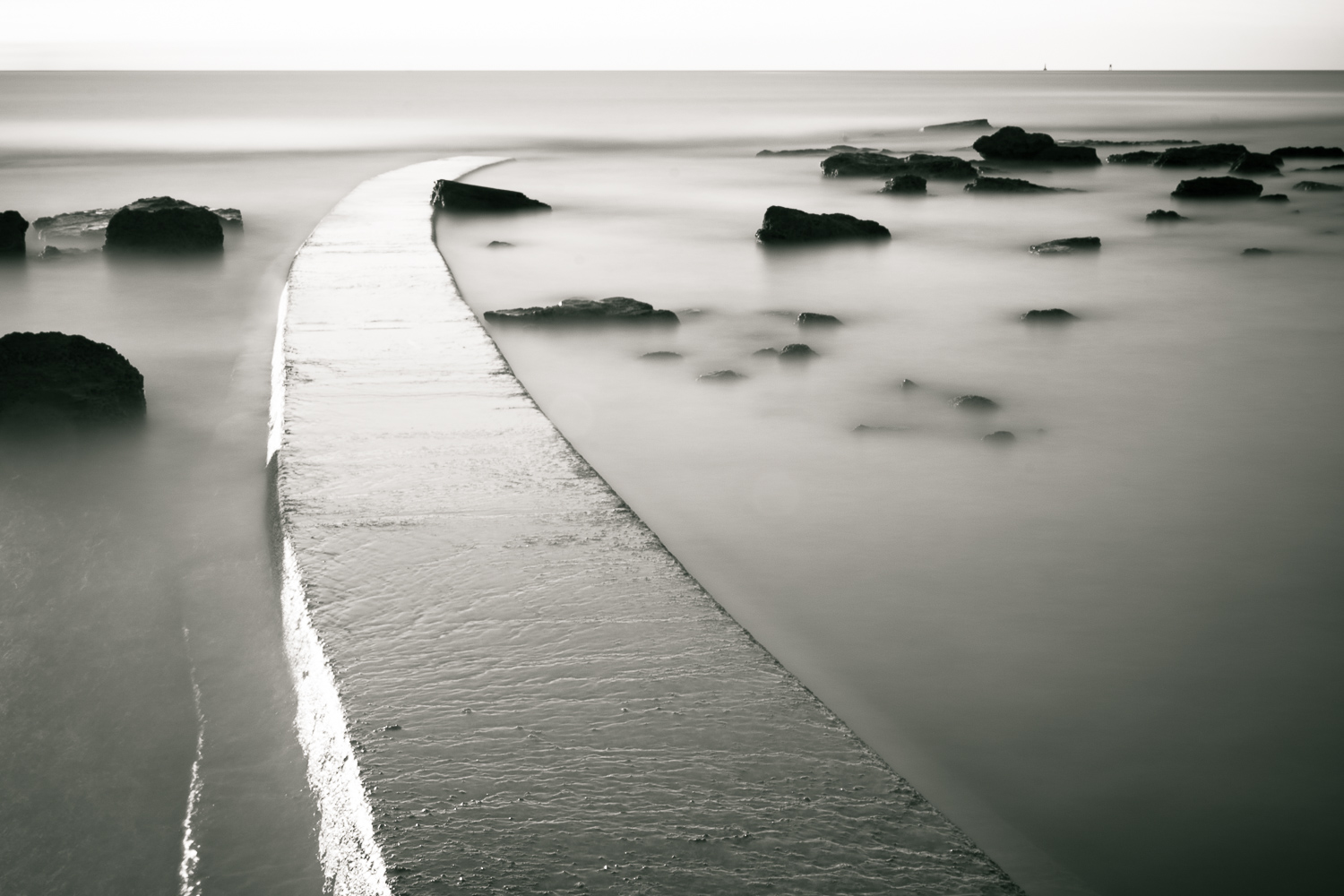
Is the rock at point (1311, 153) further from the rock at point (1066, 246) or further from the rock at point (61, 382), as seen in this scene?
the rock at point (61, 382)

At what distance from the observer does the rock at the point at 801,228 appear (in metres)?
8.63

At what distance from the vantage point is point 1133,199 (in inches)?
488

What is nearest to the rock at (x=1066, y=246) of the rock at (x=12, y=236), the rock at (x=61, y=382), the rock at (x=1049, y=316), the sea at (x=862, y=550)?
the sea at (x=862, y=550)

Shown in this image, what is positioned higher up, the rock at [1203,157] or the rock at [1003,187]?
the rock at [1203,157]

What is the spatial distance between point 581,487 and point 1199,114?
39861mm

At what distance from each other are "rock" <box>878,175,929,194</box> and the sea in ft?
16.6

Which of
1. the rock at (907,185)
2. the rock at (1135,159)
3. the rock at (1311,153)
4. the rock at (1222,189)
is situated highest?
the rock at (1311,153)

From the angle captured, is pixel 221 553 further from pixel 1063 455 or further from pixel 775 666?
pixel 1063 455

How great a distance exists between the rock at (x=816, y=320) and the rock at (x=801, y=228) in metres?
2.83

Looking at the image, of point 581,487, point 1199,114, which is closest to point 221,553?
point 581,487

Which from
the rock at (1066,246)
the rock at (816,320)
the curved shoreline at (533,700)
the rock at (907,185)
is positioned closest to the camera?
the curved shoreline at (533,700)

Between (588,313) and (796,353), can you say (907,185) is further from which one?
(796,353)

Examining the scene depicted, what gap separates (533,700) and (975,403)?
303 centimetres

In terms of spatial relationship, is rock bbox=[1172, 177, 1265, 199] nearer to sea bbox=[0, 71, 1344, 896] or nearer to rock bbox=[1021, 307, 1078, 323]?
sea bbox=[0, 71, 1344, 896]
